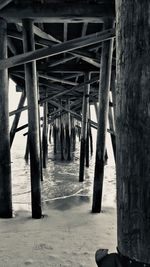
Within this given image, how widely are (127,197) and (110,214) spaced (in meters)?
3.84

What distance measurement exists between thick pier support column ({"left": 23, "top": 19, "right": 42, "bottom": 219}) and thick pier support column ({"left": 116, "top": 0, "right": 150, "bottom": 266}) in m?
3.36

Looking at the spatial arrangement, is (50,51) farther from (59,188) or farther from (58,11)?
(59,188)

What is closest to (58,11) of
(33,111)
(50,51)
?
(50,51)

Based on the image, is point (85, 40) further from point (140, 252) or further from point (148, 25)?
point (140, 252)

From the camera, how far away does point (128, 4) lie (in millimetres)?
1415

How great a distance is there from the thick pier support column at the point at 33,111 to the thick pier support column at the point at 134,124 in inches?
132

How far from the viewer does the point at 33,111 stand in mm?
4758

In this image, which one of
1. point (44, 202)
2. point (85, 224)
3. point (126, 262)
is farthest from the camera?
point (44, 202)

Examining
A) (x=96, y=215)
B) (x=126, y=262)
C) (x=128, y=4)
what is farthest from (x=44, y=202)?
(x=128, y=4)

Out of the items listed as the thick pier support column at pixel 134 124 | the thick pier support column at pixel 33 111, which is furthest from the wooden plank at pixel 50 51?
the thick pier support column at pixel 134 124

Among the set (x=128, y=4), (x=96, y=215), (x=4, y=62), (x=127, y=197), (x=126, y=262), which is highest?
(x=128, y=4)

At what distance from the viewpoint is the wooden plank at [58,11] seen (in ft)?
14.7

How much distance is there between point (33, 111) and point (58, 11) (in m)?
1.60

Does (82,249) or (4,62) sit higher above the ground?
(4,62)
